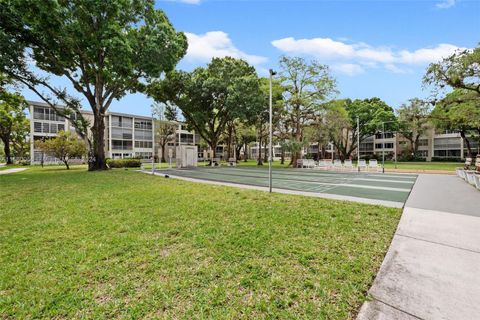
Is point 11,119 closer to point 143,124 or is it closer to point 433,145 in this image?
point 143,124

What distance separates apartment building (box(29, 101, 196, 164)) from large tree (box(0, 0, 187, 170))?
16.7 m

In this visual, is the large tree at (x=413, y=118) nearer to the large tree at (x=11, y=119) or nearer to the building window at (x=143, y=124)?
the large tree at (x=11, y=119)

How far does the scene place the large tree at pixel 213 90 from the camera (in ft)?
74.9

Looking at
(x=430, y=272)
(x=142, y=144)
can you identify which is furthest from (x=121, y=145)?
(x=430, y=272)

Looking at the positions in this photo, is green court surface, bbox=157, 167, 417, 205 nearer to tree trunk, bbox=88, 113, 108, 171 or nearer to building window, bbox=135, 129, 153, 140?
tree trunk, bbox=88, 113, 108, 171

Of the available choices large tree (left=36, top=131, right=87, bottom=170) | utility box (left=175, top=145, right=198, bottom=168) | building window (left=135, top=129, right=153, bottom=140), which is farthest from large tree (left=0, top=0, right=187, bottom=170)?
building window (left=135, top=129, right=153, bottom=140)

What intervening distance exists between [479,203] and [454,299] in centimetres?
607

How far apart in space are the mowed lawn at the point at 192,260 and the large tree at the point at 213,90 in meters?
18.7

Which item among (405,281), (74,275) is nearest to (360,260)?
(405,281)

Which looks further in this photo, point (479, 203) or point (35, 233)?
point (479, 203)

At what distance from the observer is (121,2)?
41.8 ft

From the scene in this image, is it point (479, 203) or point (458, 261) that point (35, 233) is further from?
point (479, 203)

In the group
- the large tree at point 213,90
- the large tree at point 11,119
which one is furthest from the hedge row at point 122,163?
the large tree at point 11,119

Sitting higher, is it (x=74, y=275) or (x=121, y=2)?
(x=121, y=2)
